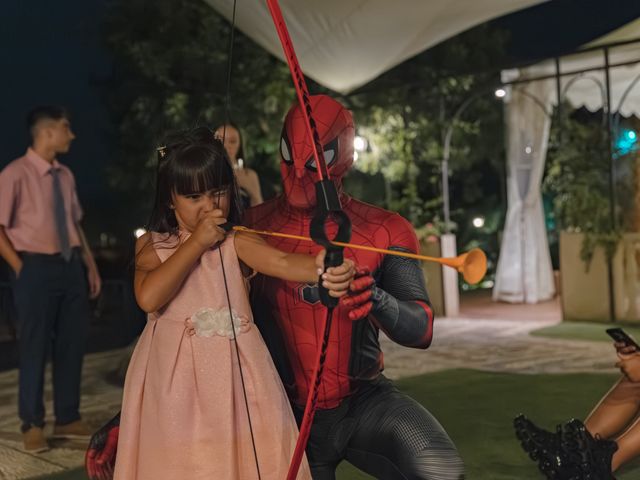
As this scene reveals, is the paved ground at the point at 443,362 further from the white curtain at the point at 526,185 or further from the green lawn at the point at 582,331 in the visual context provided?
the white curtain at the point at 526,185

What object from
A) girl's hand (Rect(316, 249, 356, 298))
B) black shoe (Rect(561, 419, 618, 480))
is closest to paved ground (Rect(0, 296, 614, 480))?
black shoe (Rect(561, 419, 618, 480))

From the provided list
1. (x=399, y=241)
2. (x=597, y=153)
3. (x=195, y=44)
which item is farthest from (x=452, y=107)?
(x=399, y=241)

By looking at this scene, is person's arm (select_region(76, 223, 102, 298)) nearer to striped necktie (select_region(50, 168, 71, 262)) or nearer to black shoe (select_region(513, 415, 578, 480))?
striped necktie (select_region(50, 168, 71, 262))

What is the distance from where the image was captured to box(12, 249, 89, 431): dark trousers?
4.16 meters

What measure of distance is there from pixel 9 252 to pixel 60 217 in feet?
0.96

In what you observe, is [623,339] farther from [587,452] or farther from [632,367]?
[587,452]

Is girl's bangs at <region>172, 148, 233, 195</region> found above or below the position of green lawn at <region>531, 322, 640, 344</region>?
above

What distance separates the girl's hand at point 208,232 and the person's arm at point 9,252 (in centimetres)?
269

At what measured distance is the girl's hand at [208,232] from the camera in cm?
172

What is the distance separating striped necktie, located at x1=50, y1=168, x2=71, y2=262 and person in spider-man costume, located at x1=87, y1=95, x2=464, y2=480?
2.42 m

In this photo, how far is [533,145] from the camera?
9594 millimetres

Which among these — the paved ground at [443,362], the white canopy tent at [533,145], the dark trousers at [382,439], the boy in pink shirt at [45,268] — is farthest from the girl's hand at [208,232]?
the white canopy tent at [533,145]

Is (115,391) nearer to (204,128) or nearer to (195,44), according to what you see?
(204,128)

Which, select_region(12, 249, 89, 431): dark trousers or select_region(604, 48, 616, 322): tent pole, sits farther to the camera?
select_region(604, 48, 616, 322): tent pole
